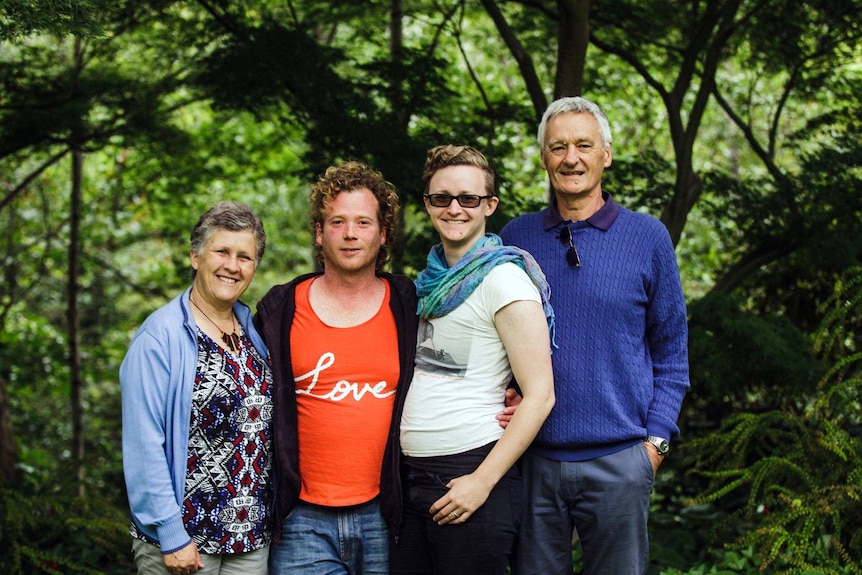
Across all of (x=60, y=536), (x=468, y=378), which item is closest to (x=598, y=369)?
(x=468, y=378)

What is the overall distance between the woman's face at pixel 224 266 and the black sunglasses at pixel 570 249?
1.00m

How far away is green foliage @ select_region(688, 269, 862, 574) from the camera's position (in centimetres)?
380

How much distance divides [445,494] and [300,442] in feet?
1.69

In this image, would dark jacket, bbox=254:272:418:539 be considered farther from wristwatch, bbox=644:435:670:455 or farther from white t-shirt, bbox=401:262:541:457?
wristwatch, bbox=644:435:670:455

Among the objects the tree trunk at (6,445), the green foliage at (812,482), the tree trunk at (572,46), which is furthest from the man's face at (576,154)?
the tree trunk at (6,445)

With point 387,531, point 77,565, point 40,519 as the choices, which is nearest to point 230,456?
point 387,531

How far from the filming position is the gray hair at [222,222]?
8.83 feet

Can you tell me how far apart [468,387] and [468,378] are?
27mm

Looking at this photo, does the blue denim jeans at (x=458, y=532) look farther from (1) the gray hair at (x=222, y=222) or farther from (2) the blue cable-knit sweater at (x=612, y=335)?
(1) the gray hair at (x=222, y=222)

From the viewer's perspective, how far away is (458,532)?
2.47 metres

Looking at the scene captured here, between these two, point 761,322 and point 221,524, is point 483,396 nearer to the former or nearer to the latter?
point 221,524

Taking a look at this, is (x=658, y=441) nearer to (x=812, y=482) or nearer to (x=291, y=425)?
(x=291, y=425)

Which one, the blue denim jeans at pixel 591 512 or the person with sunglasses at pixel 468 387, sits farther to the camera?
the blue denim jeans at pixel 591 512

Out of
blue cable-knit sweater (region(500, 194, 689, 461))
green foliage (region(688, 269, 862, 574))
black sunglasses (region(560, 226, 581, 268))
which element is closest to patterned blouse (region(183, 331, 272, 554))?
blue cable-knit sweater (region(500, 194, 689, 461))
